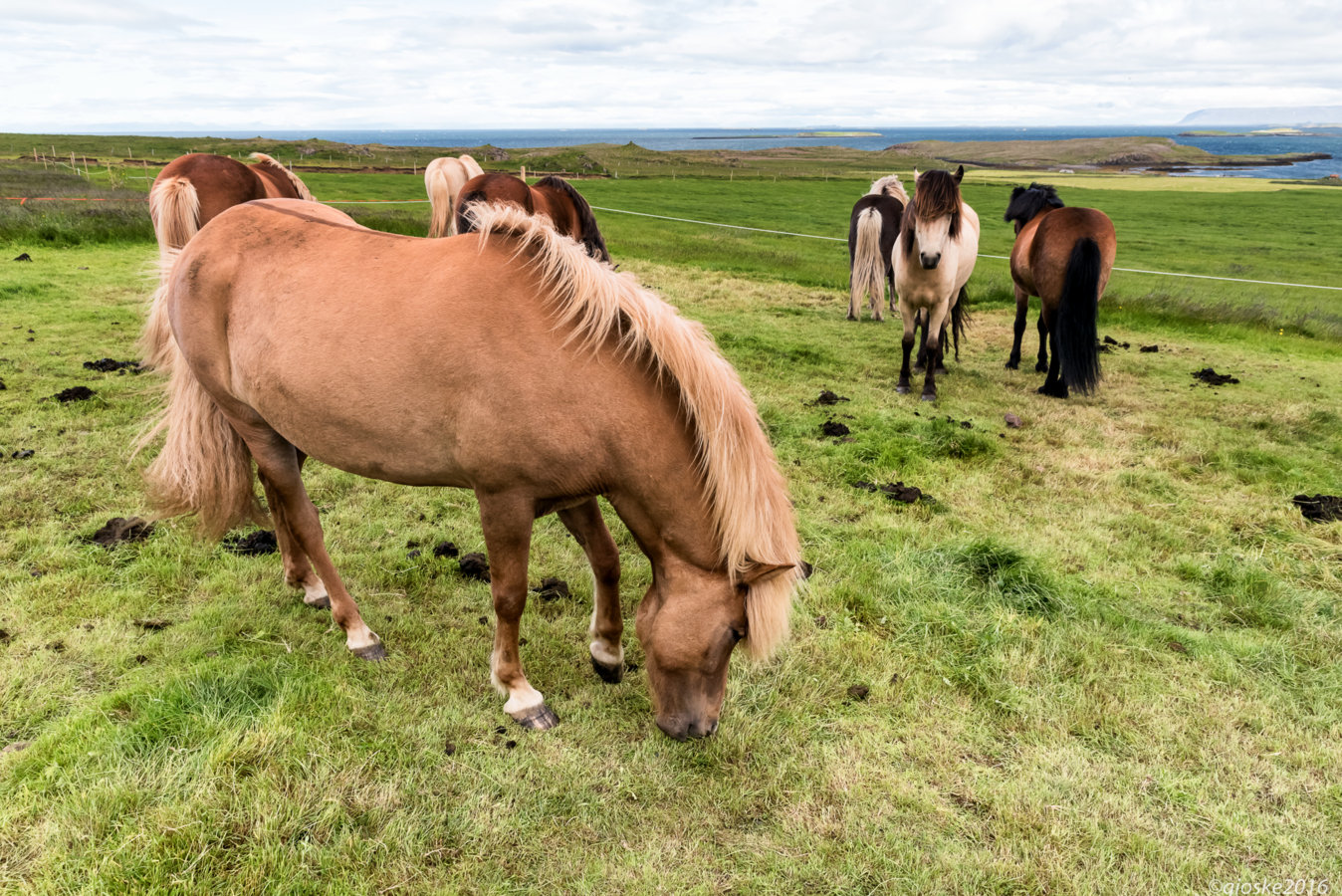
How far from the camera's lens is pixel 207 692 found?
2.81m

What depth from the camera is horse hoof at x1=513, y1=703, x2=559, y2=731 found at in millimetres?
2950

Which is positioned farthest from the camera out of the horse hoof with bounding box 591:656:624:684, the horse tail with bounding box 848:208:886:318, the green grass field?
the horse tail with bounding box 848:208:886:318

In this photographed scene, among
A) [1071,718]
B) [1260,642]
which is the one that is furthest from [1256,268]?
[1071,718]

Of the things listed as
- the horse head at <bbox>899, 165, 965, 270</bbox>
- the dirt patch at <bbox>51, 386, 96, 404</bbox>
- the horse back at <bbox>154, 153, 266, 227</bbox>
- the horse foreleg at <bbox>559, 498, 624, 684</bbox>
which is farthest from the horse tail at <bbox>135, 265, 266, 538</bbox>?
the horse head at <bbox>899, 165, 965, 270</bbox>

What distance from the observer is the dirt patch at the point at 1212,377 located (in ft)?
27.7

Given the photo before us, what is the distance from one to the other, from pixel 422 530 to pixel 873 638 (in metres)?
2.94

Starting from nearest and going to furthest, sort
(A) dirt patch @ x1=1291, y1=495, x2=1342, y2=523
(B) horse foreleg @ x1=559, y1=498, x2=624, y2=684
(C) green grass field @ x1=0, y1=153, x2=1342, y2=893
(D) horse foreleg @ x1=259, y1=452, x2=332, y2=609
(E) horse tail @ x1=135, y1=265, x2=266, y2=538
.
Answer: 1. (C) green grass field @ x1=0, y1=153, x2=1342, y2=893
2. (B) horse foreleg @ x1=559, y1=498, x2=624, y2=684
3. (E) horse tail @ x1=135, y1=265, x2=266, y2=538
4. (D) horse foreleg @ x1=259, y1=452, x2=332, y2=609
5. (A) dirt patch @ x1=1291, y1=495, x2=1342, y2=523

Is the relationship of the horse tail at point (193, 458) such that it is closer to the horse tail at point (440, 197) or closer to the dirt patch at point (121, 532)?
the dirt patch at point (121, 532)

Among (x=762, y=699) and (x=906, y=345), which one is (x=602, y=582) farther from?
(x=906, y=345)

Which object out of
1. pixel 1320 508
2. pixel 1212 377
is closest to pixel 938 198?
pixel 1320 508

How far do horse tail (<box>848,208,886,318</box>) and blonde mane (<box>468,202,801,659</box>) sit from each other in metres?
8.51

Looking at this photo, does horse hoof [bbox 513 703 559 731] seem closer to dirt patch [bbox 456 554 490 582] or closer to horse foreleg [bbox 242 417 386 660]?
horse foreleg [bbox 242 417 386 660]

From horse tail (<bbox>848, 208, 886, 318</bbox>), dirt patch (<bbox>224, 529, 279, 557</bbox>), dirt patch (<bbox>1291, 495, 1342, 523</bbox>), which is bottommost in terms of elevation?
dirt patch (<bbox>224, 529, 279, 557</bbox>)

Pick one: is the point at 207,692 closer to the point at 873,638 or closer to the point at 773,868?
the point at 773,868
